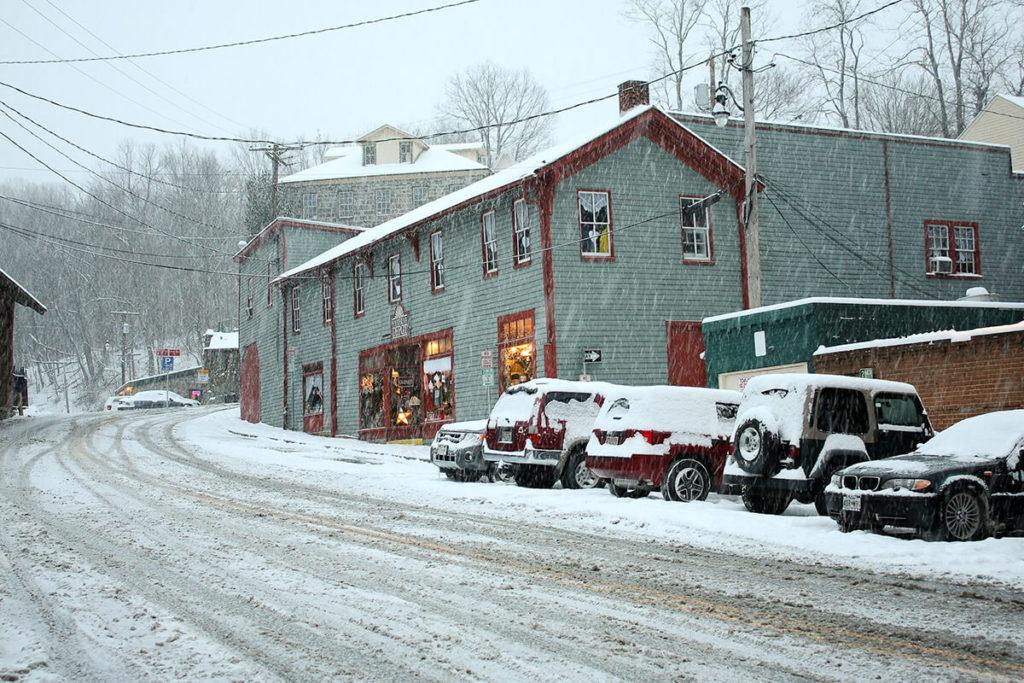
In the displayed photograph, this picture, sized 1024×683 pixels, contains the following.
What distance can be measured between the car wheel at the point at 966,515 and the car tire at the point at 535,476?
288 inches

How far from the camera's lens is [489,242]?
26.9 m

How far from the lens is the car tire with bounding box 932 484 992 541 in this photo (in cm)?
1025

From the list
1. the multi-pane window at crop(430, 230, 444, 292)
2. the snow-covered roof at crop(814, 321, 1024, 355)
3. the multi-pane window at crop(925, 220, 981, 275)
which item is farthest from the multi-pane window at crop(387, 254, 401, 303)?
the multi-pane window at crop(925, 220, 981, 275)

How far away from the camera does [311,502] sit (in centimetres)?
1409

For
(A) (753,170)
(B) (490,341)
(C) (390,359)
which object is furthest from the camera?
(C) (390,359)

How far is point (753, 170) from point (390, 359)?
15635mm

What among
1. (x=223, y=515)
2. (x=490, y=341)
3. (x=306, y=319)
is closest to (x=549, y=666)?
(x=223, y=515)

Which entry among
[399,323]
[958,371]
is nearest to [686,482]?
[958,371]

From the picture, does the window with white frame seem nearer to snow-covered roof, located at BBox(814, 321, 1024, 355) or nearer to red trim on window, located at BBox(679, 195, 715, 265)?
red trim on window, located at BBox(679, 195, 715, 265)

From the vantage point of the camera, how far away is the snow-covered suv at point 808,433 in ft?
40.9

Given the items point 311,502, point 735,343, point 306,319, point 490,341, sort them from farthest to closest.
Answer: point 306,319
point 490,341
point 735,343
point 311,502

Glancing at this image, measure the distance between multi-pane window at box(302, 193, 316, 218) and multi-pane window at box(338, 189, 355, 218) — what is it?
1.73 metres

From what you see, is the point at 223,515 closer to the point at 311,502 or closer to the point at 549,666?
the point at 311,502

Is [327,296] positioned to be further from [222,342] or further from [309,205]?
[222,342]
